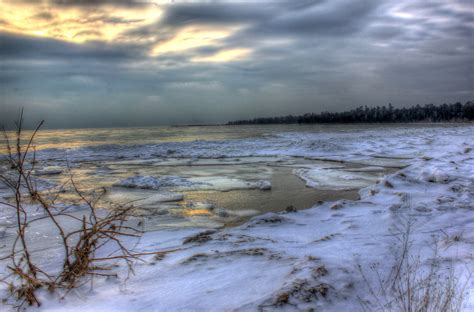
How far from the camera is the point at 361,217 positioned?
4.38 m

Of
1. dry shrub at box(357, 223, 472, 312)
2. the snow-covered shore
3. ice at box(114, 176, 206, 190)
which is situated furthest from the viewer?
ice at box(114, 176, 206, 190)

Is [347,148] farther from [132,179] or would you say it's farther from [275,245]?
A: [275,245]

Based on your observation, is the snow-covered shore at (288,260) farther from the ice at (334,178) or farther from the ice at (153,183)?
the ice at (153,183)

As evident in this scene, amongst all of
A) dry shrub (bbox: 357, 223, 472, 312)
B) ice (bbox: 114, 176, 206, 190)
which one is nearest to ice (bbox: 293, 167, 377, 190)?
ice (bbox: 114, 176, 206, 190)

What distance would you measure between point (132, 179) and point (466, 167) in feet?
28.6

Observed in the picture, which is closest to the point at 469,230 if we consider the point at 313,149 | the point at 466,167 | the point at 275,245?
the point at 275,245

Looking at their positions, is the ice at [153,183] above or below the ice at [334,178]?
above

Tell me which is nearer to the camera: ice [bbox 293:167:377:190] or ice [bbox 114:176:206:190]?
ice [bbox 293:167:377:190]

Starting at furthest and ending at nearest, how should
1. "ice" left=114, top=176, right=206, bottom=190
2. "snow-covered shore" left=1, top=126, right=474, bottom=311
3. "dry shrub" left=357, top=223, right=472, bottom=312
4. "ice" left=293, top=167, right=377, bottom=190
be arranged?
1. "ice" left=114, top=176, right=206, bottom=190
2. "ice" left=293, top=167, right=377, bottom=190
3. "snow-covered shore" left=1, top=126, right=474, bottom=311
4. "dry shrub" left=357, top=223, right=472, bottom=312

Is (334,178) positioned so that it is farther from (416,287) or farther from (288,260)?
(416,287)

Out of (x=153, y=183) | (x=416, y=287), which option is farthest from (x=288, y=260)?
(x=153, y=183)

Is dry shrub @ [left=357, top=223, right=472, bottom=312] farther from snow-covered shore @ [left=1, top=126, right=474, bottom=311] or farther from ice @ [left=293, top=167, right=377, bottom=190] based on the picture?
ice @ [left=293, top=167, right=377, bottom=190]

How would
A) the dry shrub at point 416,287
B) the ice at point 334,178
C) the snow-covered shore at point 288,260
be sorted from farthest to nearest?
the ice at point 334,178 → the snow-covered shore at point 288,260 → the dry shrub at point 416,287

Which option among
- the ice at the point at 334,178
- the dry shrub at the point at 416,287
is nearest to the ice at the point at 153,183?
the ice at the point at 334,178
